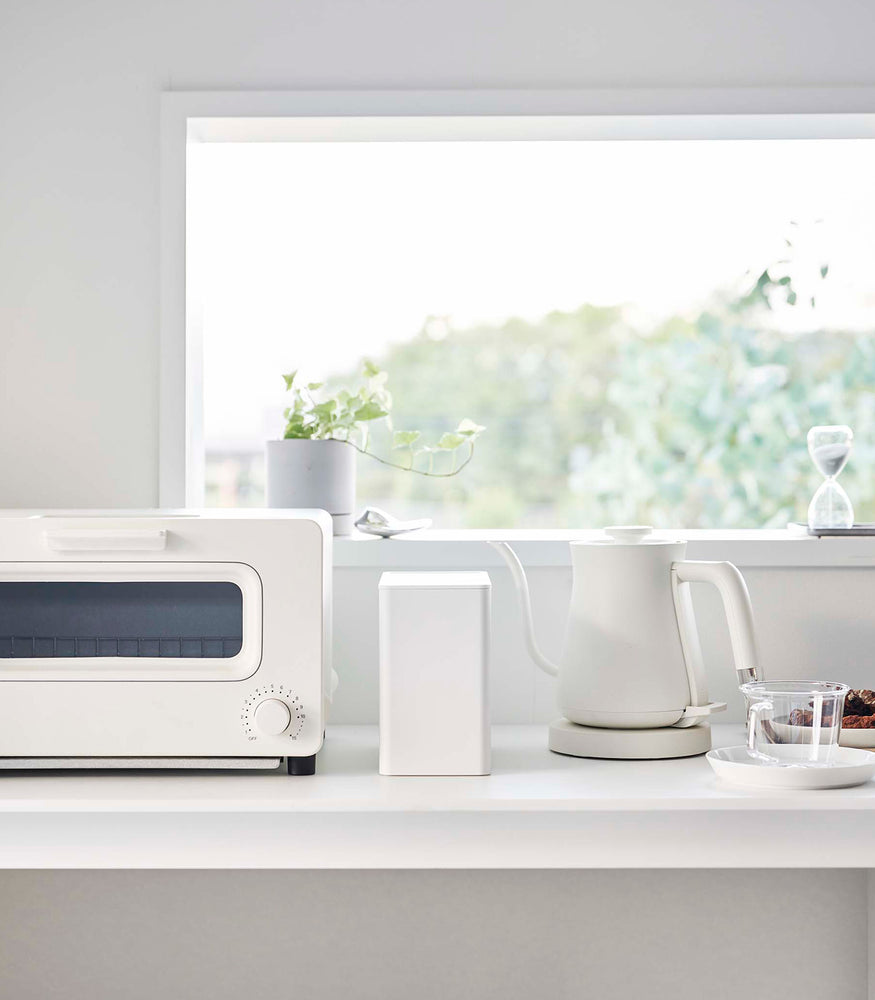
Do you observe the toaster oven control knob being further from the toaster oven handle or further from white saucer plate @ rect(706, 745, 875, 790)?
white saucer plate @ rect(706, 745, 875, 790)

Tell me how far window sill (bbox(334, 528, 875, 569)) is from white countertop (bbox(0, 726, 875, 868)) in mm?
512

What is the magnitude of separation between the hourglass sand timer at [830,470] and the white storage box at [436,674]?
677 mm

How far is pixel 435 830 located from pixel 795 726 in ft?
1.33

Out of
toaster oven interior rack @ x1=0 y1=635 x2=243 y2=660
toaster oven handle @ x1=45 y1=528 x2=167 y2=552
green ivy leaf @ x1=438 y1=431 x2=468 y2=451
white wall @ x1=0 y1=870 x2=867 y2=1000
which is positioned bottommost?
white wall @ x1=0 y1=870 x2=867 y2=1000

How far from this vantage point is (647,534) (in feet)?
4.32

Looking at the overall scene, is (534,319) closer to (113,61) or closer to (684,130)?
(684,130)

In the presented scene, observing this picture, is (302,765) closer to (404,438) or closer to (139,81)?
(404,438)

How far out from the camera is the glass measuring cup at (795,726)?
1.09 m

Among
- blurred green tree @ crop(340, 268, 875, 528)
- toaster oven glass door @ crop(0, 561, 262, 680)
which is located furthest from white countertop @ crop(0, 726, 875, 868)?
blurred green tree @ crop(340, 268, 875, 528)

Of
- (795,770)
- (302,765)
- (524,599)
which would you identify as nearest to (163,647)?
(302,765)

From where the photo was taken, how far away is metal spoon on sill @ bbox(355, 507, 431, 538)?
153 cm

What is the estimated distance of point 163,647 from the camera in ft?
3.62

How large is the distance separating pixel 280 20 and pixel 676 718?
113 cm

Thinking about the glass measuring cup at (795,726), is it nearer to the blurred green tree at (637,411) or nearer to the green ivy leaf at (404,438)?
the green ivy leaf at (404,438)
